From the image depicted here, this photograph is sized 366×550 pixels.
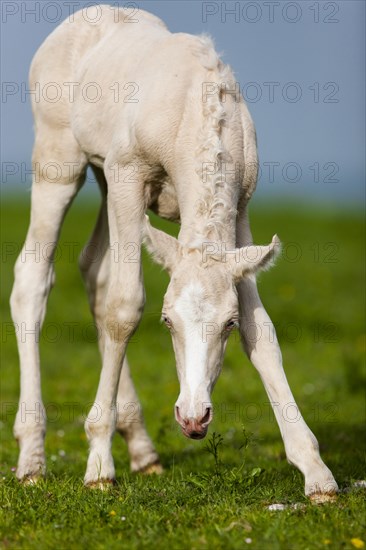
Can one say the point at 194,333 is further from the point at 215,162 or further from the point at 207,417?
the point at 215,162

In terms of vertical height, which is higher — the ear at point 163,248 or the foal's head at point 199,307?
the ear at point 163,248

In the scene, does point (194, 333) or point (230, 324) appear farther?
point (230, 324)

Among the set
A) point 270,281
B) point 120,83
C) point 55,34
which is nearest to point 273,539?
point 120,83

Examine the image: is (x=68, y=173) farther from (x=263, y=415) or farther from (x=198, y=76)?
(x=263, y=415)

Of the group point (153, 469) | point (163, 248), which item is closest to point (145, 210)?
point (163, 248)

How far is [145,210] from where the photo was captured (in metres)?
6.37

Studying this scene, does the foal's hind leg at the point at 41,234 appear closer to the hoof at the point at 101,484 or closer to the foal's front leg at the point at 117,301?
the foal's front leg at the point at 117,301

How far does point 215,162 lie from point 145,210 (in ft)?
2.67

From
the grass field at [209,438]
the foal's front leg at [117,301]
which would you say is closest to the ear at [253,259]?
the grass field at [209,438]

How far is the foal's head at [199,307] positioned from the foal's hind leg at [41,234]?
6.66 ft

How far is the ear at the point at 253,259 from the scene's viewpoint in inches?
209

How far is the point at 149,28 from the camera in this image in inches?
283

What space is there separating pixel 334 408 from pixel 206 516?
4.71m

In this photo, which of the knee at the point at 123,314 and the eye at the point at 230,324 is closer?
the eye at the point at 230,324
